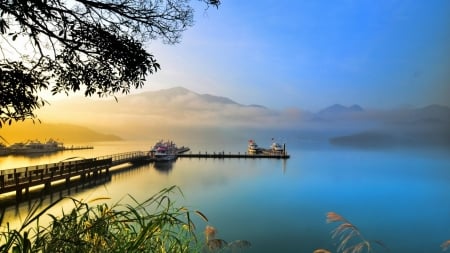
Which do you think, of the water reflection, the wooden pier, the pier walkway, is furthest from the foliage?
the water reflection

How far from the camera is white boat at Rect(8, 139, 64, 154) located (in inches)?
2815

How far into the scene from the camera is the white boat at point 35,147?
7150 centimetres

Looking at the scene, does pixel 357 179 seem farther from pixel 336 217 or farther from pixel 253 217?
pixel 336 217

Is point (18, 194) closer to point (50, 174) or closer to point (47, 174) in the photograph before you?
point (47, 174)

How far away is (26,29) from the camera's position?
371 centimetres

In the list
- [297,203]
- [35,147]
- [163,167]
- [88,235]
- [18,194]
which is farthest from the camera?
[35,147]

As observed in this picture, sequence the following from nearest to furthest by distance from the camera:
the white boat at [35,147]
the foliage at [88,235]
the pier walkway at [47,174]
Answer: the foliage at [88,235]
the pier walkway at [47,174]
the white boat at [35,147]

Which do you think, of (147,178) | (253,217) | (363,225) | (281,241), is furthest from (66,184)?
(363,225)

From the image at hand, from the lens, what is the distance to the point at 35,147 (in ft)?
246

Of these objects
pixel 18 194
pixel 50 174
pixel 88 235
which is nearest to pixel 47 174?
pixel 50 174

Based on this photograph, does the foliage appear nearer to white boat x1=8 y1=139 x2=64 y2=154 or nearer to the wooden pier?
the wooden pier

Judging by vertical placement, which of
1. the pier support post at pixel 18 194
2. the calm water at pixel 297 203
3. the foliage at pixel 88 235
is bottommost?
the calm water at pixel 297 203

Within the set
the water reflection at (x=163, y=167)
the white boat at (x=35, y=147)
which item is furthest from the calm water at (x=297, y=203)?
the white boat at (x=35, y=147)

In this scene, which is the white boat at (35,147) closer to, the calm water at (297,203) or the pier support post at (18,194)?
the calm water at (297,203)
